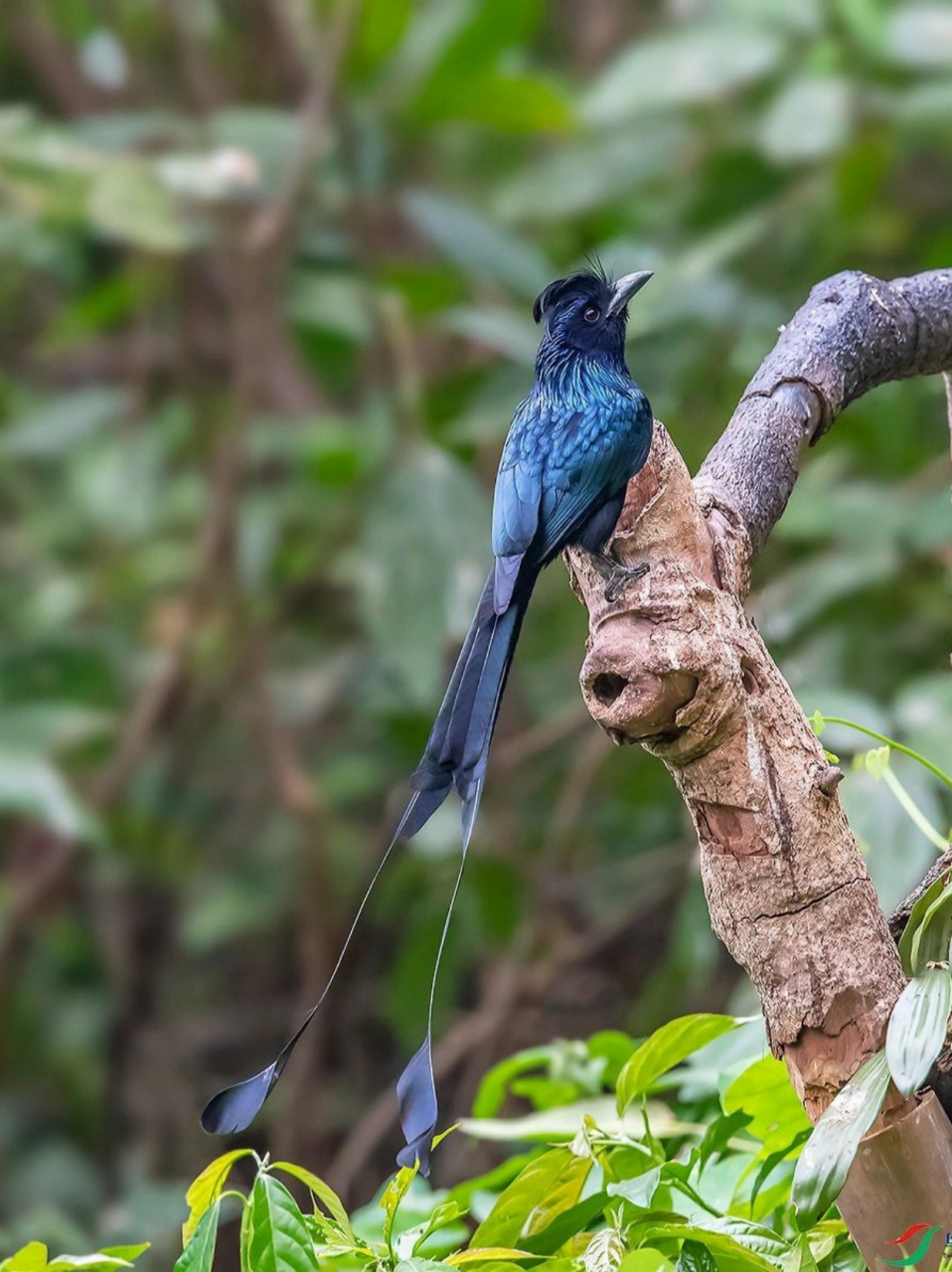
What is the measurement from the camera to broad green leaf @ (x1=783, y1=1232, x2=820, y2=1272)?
0.77m

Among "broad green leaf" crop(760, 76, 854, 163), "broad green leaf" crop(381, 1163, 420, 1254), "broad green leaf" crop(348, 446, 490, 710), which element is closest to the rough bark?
"broad green leaf" crop(381, 1163, 420, 1254)

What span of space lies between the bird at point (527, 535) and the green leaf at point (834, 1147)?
0.18 meters

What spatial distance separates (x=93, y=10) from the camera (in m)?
3.03

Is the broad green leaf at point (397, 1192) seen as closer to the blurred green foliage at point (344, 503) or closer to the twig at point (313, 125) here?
the blurred green foliage at point (344, 503)

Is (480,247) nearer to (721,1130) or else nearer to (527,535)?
(527,535)

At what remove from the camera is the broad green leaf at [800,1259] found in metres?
0.77

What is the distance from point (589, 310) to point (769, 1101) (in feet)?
1.89

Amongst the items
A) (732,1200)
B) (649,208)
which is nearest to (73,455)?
(649,208)

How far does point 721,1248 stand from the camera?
0.75 meters

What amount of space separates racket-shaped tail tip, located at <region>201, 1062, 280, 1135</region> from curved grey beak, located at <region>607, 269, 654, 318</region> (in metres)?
0.64

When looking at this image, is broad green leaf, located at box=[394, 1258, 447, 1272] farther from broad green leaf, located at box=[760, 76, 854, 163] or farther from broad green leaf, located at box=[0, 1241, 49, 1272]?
broad green leaf, located at box=[760, 76, 854, 163]

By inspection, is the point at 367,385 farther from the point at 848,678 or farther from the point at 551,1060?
the point at 551,1060

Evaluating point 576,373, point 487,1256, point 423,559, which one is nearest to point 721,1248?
point 487,1256

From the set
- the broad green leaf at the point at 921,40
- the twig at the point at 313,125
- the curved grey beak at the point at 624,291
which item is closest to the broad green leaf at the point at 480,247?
the twig at the point at 313,125
